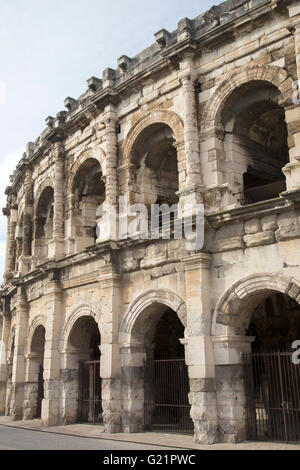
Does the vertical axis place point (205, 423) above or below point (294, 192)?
below

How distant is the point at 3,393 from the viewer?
Result: 687 inches

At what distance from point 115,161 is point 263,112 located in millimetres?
3638

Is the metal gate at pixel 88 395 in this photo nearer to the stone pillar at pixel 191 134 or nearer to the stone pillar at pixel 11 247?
the stone pillar at pixel 191 134

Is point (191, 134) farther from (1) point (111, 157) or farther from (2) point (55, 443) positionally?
(2) point (55, 443)

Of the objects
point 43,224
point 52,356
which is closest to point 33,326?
point 52,356

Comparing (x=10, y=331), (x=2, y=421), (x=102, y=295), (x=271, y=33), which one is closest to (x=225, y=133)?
(x=271, y=33)

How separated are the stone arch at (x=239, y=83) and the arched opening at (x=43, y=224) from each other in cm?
697

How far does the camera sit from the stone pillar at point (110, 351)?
35.7 feet

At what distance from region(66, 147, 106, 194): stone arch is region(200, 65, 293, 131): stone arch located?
10.5ft

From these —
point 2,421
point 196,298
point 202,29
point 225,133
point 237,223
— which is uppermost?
point 202,29

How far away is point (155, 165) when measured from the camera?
41.2 feet

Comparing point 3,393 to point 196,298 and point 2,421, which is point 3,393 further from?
point 196,298

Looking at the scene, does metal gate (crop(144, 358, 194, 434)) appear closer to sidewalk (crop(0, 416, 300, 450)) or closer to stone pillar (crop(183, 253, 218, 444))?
sidewalk (crop(0, 416, 300, 450))

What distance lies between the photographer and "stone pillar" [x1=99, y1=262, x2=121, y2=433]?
1088cm
